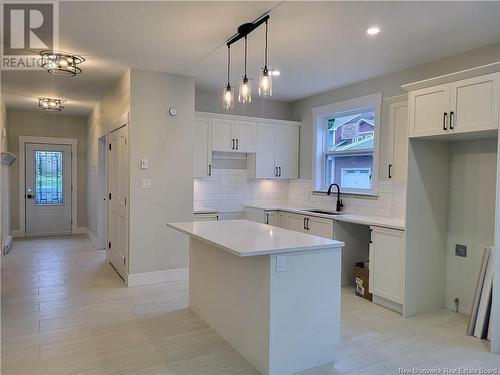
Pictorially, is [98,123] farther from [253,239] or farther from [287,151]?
[253,239]

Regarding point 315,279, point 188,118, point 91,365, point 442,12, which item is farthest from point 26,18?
point 442,12

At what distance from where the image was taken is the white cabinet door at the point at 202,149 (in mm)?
5254

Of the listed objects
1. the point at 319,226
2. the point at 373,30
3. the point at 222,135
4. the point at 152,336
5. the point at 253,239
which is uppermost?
the point at 373,30

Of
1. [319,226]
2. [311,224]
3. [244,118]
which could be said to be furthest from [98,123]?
[319,226]

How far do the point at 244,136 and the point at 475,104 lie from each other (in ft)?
10.9

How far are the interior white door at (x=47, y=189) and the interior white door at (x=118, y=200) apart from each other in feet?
10.8

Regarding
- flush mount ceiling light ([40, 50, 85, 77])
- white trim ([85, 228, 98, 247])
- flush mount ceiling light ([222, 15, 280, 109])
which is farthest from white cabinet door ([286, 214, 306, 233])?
white trim ([85, 228, 98, 247])

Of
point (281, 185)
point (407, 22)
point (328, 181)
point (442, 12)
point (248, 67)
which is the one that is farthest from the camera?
point (281, 185)

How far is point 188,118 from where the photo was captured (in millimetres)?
4801

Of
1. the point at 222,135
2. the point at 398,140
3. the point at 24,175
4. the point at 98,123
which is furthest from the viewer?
the point at 24,175

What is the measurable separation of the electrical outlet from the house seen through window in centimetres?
139

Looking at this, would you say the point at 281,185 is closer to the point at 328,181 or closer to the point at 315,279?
the point at 328,181

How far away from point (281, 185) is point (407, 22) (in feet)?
12.2

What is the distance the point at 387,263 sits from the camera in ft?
12.5
